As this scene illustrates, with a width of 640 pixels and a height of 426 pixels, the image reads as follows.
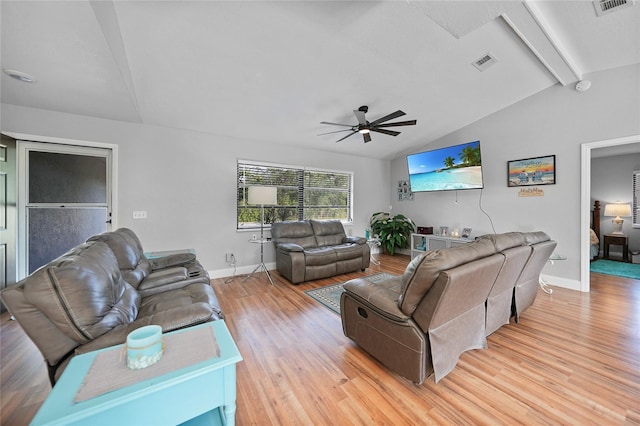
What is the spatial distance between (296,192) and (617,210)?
6734 mm

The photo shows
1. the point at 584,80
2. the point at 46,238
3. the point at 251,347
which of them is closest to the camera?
the point at 251,347

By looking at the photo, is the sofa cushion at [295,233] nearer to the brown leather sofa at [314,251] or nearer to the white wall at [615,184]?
the brown leather sofa at [314,251]

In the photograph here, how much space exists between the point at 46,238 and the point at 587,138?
24.5 ft

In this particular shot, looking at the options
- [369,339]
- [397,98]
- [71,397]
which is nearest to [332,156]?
[397,98]

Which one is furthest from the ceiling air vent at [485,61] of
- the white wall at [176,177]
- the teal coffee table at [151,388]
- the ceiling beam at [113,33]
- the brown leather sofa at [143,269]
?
the brown leather sofa at [143,269]

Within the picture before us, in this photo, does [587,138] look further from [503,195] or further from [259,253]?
[259,253]

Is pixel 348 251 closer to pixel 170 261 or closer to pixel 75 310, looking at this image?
pixel 170 261

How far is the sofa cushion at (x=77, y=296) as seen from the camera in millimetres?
1128

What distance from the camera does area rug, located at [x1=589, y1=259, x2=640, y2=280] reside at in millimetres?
4287

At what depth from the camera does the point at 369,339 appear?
6.58 ft

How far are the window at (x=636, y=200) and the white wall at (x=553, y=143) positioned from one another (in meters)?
3.10

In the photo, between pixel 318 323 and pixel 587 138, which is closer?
pixel 318 323

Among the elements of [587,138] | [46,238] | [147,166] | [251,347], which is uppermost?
[587,138]

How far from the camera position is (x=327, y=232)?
497 centimetres
